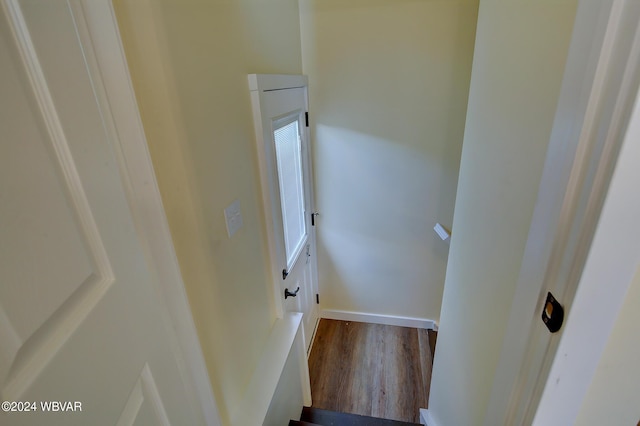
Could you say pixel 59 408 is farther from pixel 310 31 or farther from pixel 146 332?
pixel 310 31

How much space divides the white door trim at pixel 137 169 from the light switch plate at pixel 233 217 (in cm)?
32

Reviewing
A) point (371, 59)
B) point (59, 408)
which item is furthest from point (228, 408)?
point (371, 59)

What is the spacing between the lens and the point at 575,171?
52 centimetres

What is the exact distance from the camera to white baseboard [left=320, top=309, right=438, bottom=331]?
9.12 ft

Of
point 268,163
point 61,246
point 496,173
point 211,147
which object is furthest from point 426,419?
point 61,246

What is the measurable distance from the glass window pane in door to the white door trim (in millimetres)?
970

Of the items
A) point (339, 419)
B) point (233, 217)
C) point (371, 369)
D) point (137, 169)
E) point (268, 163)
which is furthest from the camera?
point (371, 369)

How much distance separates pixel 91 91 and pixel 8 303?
35 centimetres

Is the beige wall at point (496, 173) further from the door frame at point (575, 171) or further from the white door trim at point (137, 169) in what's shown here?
the white door trim at point (137, 169)

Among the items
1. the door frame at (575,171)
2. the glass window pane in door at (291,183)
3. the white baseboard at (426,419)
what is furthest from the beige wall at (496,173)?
the glass window pane in door at (291,183)

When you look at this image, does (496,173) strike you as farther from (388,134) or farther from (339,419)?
(339,419)

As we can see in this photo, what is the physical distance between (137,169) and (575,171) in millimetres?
920

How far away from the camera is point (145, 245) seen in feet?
2.46

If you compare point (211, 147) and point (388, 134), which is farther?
point (388, 134)
